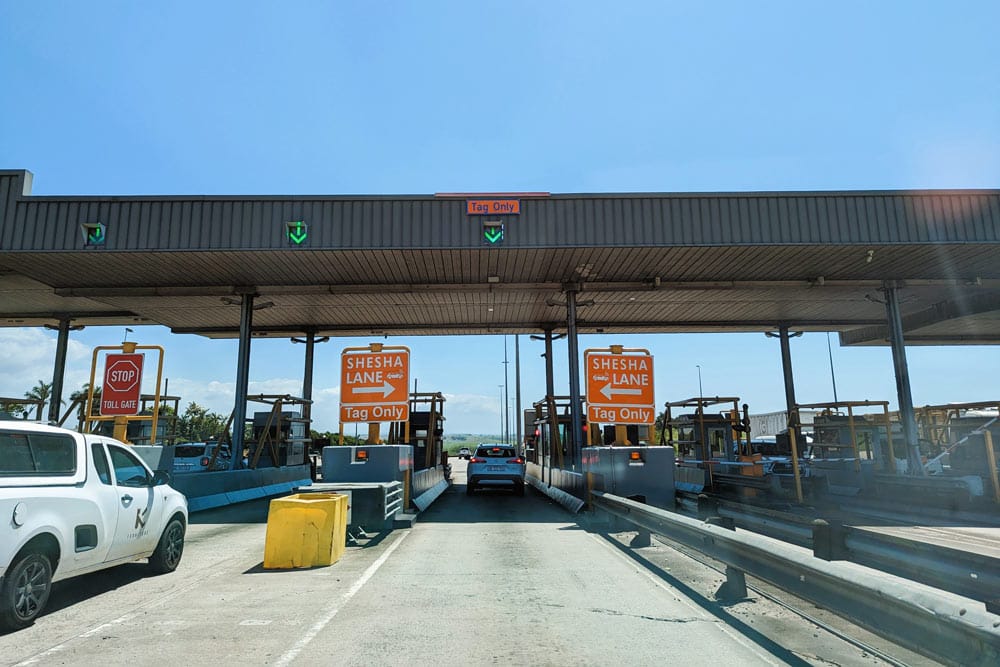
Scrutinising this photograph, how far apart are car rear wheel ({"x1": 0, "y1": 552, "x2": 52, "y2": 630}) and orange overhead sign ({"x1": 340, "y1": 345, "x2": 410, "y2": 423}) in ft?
29.8

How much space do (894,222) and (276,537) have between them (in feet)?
54.3

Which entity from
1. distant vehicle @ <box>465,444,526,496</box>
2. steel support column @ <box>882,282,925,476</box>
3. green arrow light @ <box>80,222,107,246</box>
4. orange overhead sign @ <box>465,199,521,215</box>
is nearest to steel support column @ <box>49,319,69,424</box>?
green arrow light @ <box>80,222,107,246</box>

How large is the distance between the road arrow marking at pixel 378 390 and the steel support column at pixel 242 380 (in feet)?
23.7

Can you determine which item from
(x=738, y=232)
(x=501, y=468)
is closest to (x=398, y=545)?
(x=501, y=468)

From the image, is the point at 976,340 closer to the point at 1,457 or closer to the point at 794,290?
the point at 794,290

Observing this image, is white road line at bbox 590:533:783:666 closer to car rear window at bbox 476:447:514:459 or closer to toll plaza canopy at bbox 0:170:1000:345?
toll plaza canopy at bbox 0:170:1000:345

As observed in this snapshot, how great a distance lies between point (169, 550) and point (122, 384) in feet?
30.2

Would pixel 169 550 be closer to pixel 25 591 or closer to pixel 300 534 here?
pixel 300 534

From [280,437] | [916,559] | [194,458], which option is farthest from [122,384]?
[916,559]

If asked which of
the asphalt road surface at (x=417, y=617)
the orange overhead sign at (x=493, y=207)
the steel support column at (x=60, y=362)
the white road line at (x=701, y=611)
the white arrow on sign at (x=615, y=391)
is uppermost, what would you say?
the orange overhead sign at (x=493, y=207)

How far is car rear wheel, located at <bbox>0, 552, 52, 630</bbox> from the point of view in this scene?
17.7 ft

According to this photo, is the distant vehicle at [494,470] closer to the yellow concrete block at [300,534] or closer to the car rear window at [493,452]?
the car rear window at [493,452]

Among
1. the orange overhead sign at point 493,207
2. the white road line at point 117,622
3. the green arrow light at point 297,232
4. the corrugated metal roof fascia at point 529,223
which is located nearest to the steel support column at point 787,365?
the corrugated metal roof fascia at point 529,223

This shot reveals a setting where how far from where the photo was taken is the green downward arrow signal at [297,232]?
16.9 metres
